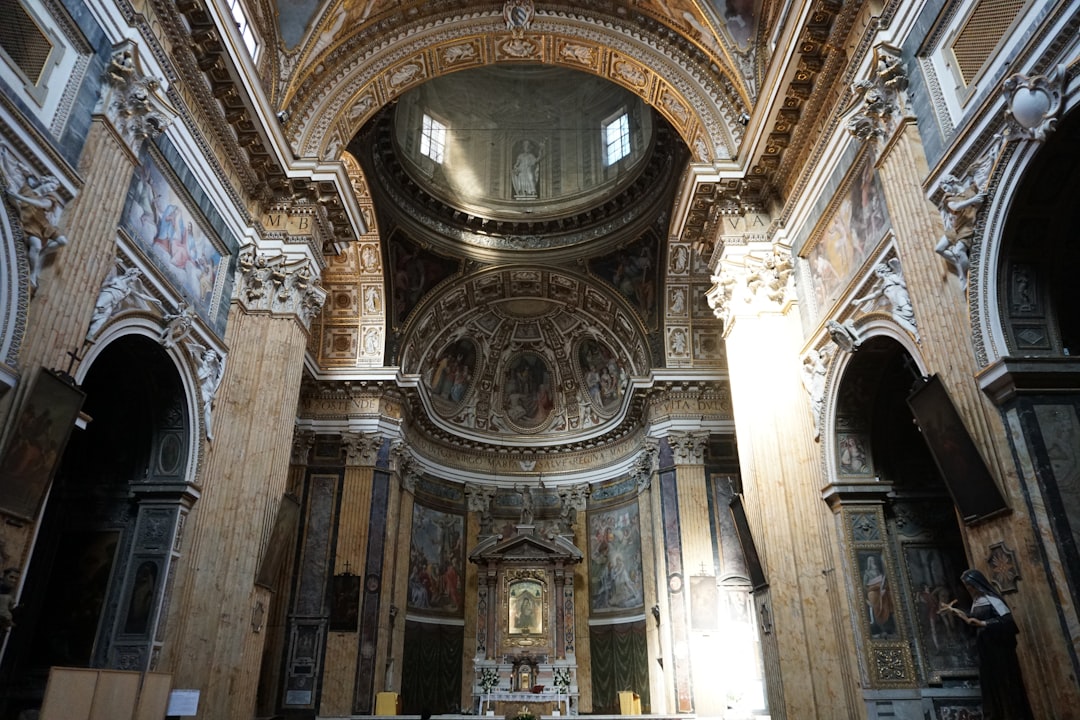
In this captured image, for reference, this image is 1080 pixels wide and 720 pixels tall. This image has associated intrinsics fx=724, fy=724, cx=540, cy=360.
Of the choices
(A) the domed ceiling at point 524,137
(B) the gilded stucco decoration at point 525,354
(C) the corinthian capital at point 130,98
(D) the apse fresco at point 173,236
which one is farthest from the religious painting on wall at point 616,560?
(C) the corinthian capital at point 130,98

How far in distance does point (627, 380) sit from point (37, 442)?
1822 centimetres

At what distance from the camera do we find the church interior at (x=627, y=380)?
6.55 metres

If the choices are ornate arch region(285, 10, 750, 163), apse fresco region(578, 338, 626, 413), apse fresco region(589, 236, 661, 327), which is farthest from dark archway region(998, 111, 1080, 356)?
apse fresco region(578, 338, 626, 413)

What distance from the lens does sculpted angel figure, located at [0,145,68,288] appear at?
6.59 metres

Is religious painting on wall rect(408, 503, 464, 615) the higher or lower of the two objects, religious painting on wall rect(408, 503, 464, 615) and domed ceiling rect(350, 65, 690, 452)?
the lower

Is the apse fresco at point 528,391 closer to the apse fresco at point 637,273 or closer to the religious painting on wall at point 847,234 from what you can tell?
the apse fresco at point 637,273

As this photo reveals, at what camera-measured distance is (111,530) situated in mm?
9820

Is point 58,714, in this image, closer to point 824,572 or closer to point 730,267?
point 824,572

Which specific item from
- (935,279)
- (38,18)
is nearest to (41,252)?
(38,18)

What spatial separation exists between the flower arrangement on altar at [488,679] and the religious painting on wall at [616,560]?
3.62m

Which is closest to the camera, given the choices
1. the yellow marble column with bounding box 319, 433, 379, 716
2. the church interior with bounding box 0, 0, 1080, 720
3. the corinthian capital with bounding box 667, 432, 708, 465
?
the church interior with bounding box 0, 0, 1080, 720

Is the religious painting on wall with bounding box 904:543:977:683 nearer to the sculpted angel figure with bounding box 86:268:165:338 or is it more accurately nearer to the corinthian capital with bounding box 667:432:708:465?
the corinthian capital with bounding box 667:432:708:465

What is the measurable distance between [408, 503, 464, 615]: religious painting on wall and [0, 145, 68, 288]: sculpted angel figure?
631 inches

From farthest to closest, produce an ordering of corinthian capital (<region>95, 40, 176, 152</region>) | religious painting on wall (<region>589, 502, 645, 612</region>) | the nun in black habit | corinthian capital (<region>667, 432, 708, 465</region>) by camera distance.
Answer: religious painting on wall (<region>589, 502, 645, 612</region>)
corinthian capital (<region>667, 432, 708, 465</region>)
corinthian capital (<region>95, 40, 176, 152</region>)
the nun in black habit
